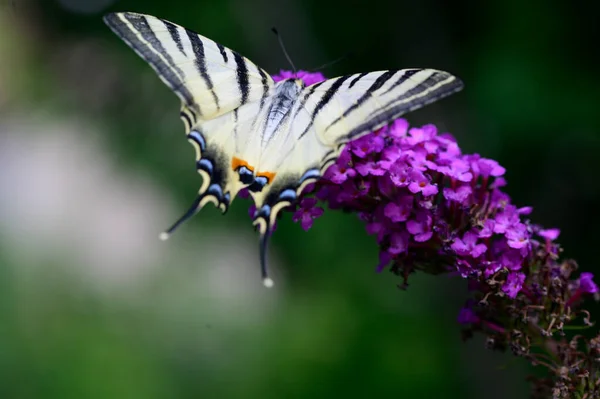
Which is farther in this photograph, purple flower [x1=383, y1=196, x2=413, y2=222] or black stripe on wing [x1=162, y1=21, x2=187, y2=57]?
black stripe on wing [x1=162, y1=21, x2=187, y2=57]

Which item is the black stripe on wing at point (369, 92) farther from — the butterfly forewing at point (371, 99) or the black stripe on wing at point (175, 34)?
the black stripe on wing at point (175, 34)

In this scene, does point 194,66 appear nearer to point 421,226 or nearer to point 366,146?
point 366,146

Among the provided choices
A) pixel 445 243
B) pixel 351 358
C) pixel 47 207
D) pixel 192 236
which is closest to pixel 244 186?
pixel 445 243

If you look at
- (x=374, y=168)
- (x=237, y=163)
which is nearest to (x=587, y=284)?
(x=374, y=168)

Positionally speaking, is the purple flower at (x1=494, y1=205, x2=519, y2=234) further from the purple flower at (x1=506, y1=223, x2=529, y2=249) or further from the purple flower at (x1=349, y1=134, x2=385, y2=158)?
the purple flower at (x1=349, y1=134, x2=385, y2=158)

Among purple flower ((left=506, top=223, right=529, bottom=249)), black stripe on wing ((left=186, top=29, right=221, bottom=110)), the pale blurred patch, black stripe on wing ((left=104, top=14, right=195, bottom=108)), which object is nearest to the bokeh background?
the pale blurred patch

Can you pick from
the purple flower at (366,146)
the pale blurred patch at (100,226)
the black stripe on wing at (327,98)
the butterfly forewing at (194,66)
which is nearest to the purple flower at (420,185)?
the purple flower at (366,146)
